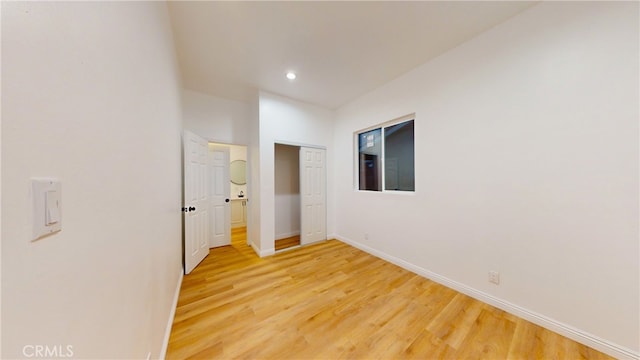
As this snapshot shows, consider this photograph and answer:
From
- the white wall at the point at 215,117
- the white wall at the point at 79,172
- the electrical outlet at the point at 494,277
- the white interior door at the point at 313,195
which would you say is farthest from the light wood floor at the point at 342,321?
the white wall at the point at 215,117

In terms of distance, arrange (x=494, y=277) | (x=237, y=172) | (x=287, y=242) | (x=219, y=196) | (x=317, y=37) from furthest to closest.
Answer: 1. (x=237, y=172)
2. (x=287, y=242)
3. (x=219, y=196)
4. (x=317, y=37)
5. (x=494, y=277)

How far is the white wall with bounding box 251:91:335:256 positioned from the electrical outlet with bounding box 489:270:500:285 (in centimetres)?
281

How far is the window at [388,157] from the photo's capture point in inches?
110

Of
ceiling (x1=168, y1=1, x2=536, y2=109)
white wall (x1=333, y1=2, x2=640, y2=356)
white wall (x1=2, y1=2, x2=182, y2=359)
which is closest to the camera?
white wall (x1=2, y1=2, x2=182, y2=359)

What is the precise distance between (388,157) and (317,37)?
6.26 feet

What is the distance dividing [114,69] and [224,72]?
2.27 metres

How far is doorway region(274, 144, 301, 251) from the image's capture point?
423 centimetres

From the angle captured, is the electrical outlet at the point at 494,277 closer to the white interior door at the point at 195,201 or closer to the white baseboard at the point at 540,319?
the white baseboard at the point at 540,319

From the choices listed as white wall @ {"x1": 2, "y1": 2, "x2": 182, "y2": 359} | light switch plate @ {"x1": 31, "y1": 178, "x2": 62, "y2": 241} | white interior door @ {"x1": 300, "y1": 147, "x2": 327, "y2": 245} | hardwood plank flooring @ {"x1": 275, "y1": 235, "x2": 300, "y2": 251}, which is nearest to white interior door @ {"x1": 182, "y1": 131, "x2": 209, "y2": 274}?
hardwood plank flooring @ {"x1": 275, "y1": 235, "x2": 300, "y2": 251}

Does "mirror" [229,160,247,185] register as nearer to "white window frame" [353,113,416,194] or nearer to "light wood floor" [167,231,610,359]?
"light wood floor" [167,231,610,359]

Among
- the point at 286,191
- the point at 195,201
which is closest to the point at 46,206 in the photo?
the point at 195,201

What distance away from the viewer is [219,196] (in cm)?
374

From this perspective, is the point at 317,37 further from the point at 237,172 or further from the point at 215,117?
the point at 237,172

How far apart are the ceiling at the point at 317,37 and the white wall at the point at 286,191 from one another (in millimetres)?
1617
